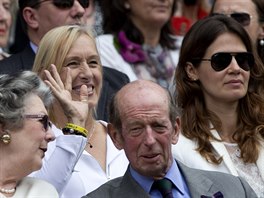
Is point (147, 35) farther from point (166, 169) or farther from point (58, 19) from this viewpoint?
point (166, 169)

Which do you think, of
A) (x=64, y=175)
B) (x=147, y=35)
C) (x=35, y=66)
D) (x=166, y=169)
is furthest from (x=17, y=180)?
(x=147, y=35)

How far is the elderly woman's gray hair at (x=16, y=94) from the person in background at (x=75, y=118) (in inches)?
14.7

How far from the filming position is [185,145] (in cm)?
712

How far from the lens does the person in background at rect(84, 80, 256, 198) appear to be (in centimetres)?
596

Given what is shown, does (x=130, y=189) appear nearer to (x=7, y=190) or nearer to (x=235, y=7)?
(x=7, y=190)

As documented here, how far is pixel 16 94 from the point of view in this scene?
6.00 meters

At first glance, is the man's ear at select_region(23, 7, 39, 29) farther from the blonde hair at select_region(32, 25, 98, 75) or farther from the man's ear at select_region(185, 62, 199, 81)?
the man's ear at select_region(185, 62, 199, 81)

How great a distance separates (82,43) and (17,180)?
5.10ft

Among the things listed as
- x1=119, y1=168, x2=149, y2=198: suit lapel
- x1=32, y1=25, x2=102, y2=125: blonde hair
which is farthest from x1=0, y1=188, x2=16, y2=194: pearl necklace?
x1=32, y1=25, x2=102, y2=125: blonde hair

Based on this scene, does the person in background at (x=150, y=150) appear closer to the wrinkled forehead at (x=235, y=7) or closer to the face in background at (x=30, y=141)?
the face in background at (x=30, y=141)

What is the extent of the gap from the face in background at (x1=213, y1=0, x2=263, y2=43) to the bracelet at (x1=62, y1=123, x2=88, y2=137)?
2.65 meters

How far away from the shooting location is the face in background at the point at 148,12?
948cm

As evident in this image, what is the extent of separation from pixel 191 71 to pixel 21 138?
1.93 metres

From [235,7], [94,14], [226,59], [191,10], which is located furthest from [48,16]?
[191,10]
